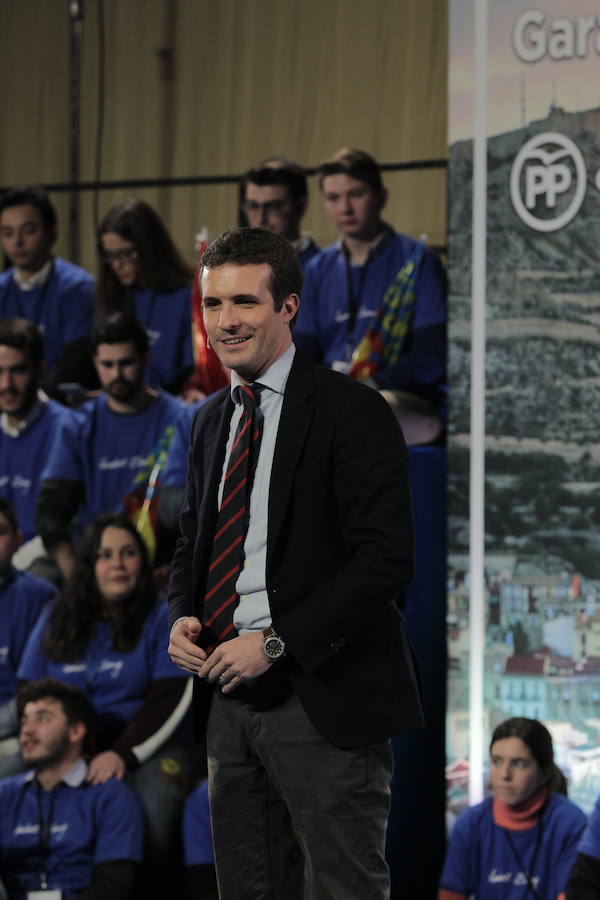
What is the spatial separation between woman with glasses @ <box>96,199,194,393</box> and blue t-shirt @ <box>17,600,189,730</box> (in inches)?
38.0

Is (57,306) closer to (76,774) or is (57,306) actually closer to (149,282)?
(149,282)

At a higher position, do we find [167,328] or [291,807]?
[167,328]

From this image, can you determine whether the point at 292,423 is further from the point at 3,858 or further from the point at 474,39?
the point at 3,858

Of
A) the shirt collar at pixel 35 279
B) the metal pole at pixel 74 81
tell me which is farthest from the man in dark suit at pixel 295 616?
the metal pole at pixel 74 81

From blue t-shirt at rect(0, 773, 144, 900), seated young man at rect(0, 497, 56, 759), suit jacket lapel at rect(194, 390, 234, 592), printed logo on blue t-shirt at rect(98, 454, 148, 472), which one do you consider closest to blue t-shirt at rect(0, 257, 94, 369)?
→ printed logo on blue t-shirt at rect(98, 454, 148, 472)

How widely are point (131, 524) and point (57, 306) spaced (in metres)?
1.12

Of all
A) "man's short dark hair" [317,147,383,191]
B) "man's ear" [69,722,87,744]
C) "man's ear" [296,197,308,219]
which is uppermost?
"man's short dark hair" [317,147,383,191]

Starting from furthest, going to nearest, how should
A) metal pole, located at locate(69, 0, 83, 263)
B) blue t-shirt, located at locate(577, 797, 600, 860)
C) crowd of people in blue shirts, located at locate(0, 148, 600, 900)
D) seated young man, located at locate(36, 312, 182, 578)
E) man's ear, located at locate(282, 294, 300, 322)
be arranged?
1. metal pole, located at locate(69, 0, 83, 263)
2. seated young man, located at locate(36, 312, 182, 578)
3. crowd of people in blue shirts, located at locate(0, 148, 600, 900)
4. blue t-shirt, located at locate(577, 797, 600, 860)
5. man's ear, located at locate(282, 294, 300, 322)

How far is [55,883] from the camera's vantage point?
345 cm

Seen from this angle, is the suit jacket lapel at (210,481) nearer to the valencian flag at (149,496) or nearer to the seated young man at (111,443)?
the valencian flag at (149,496)

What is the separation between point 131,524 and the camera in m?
3.79

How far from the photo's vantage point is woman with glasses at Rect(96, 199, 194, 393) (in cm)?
439

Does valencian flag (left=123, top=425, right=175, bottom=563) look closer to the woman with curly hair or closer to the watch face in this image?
the woman with curly hair

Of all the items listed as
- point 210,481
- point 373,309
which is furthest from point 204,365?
point 210,481
